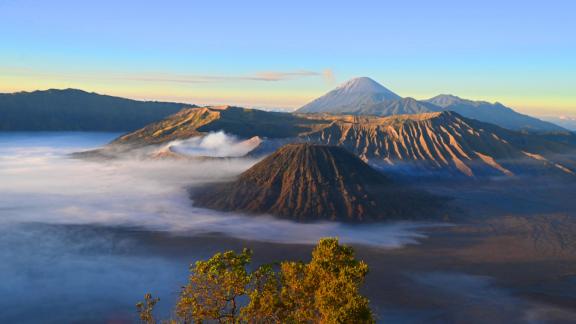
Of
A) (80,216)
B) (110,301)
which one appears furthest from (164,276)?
(80,216)

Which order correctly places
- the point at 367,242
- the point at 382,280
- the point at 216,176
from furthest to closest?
the point at 216,176 → the point at 367,242 → the point at 382,280

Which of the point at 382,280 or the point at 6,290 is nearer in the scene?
the point at 6,290

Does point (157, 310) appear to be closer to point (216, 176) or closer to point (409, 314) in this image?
point (409, 314)

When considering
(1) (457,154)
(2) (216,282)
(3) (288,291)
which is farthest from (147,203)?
(1) (457,154)

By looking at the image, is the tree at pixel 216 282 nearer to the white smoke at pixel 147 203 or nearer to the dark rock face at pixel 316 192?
the white smoke at pixel 147 203

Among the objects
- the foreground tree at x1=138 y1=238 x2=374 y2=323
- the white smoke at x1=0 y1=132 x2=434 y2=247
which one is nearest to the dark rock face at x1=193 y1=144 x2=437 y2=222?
the white smoke at x1=0 y1=132 x2=434 y2=247

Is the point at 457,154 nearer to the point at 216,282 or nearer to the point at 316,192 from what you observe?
the point at 316,192

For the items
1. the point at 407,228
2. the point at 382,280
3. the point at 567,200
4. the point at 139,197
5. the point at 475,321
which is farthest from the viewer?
the point at 567,200
